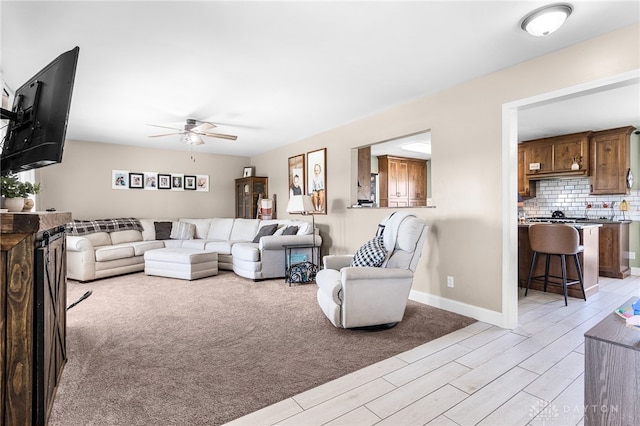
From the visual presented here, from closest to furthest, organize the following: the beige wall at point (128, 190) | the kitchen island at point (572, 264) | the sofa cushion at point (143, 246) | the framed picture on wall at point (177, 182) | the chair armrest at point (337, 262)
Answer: the chair armrest at point (337, 262) → the kitchen island at point (572, 264) → the sofa cushion at point (143, 246) → the beige wall at point (128, 190) → the framed picture on wall at point (177, 182)

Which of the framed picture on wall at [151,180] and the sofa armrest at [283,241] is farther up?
the framed picture on wall at [151,180]

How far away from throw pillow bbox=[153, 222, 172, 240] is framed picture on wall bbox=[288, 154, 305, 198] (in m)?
2.41

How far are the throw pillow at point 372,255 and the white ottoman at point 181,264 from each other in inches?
106

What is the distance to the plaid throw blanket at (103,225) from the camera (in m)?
5.22

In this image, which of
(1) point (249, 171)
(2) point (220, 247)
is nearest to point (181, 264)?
(2) point (220, 247)

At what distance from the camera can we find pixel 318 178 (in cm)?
534

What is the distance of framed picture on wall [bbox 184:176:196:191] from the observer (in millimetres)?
6824

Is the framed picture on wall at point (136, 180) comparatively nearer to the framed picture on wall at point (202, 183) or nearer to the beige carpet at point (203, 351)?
the framed picture on wall at point (202, 183)

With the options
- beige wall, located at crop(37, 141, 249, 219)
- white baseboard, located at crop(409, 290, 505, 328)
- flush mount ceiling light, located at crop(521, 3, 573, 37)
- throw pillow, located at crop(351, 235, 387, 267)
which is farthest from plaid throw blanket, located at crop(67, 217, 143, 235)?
flush mount ceiling light, located at crop(521, 3, 573, 37)

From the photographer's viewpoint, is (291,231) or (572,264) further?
(291,231)

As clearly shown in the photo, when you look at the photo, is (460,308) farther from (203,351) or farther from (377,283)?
(203,351)

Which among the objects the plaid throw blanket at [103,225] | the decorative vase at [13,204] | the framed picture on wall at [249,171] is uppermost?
the framed picture on wall at [249,171]

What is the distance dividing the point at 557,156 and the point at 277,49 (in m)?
5.32

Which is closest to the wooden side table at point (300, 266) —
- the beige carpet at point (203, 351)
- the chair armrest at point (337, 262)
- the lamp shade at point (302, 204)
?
the lamp shade at point (302, 204)
